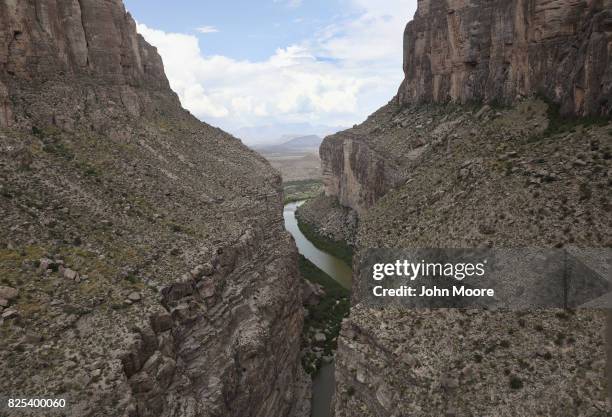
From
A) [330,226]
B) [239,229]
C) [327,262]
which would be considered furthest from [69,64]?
[330,226]

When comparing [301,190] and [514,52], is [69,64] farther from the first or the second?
[301,190]

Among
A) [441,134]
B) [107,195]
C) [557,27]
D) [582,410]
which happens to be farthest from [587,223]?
[107,195]

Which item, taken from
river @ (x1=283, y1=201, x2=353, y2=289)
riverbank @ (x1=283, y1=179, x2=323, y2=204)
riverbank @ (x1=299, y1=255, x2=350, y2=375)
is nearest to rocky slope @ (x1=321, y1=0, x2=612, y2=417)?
riverbank @ (x1=299, y1=255, x2=350, y2=375)

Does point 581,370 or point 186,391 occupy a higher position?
point 581,370

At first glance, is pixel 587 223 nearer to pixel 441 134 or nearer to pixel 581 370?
pixel 581 370

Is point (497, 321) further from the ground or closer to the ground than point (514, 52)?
closer to the ground

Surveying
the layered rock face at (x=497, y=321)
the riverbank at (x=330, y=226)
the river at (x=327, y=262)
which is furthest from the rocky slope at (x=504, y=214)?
the riverbank at (x=330, y=226)
